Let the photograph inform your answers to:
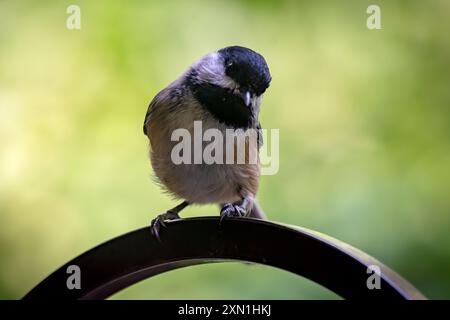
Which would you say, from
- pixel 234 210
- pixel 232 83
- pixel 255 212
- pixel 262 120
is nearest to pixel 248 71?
pixel 232 83

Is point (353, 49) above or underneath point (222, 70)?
above

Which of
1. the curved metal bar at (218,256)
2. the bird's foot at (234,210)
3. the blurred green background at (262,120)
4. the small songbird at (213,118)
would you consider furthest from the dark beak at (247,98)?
the blurred green background at (262,120)

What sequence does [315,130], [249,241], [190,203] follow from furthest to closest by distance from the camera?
[315,130], [190,203], [249,241]

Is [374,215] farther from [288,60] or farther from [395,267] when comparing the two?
[288,60]

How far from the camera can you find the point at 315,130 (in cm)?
165

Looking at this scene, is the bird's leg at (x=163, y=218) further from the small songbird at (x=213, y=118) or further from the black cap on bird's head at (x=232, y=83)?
the black cap on bird's head at (x=232, y=83)

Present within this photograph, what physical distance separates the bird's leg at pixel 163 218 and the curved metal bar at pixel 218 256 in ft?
0.05

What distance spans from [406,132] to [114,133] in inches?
31.9

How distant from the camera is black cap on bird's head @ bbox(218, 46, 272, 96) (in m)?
1.06

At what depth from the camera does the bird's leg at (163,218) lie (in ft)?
2.77

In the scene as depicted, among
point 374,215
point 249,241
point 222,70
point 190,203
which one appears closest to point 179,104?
point 222,70

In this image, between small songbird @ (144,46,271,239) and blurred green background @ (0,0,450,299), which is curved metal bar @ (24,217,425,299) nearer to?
small songbird @ (144,46,271,239)

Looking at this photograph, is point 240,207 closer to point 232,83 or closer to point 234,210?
point 234,210

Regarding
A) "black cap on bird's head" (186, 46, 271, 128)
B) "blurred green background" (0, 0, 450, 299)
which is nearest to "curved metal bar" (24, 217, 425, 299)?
"black cap on bird's head" (186, 46, 271, 128)
